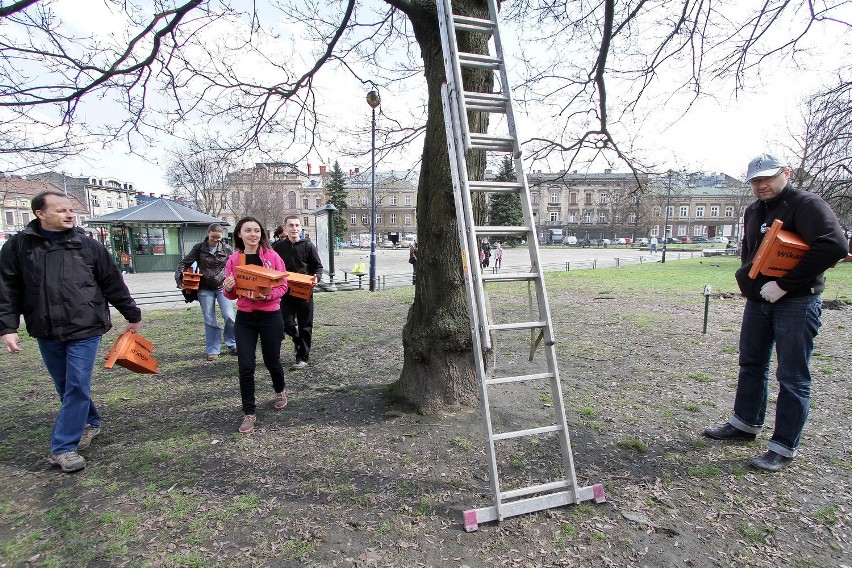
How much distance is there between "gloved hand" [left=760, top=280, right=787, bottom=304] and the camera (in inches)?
116

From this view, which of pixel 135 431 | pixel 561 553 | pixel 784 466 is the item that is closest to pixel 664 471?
pixel 784 466

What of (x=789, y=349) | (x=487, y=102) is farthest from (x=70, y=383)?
(x=789, y=349)

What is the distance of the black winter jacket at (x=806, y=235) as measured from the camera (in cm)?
283

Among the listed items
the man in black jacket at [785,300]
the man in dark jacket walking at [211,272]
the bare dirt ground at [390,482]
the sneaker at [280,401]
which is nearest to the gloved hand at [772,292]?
the man in black jacket at [785,300]

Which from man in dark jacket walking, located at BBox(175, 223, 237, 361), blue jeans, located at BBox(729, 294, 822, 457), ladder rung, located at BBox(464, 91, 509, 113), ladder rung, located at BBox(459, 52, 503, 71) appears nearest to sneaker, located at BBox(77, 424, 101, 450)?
man in dark jacket walking, located at BBox(175, 223, 237, 361)

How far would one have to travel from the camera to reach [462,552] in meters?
2.36

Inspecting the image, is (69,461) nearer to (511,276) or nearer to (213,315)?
(213,315)

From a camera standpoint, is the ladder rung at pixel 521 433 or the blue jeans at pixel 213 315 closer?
the ladder rung at pixel 521 433

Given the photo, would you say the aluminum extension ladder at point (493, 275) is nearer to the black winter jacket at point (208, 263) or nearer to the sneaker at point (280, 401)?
the sneaker at point (280, 401)

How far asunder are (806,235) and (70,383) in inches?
208

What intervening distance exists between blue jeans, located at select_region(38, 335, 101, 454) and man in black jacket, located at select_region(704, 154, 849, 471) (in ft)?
16.2

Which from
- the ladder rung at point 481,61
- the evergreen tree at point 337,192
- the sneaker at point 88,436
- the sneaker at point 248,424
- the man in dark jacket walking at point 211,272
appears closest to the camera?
the ladder rung at point 481,61

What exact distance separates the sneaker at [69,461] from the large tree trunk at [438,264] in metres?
2.56

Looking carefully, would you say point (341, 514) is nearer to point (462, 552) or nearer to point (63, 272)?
point (462, 552)
